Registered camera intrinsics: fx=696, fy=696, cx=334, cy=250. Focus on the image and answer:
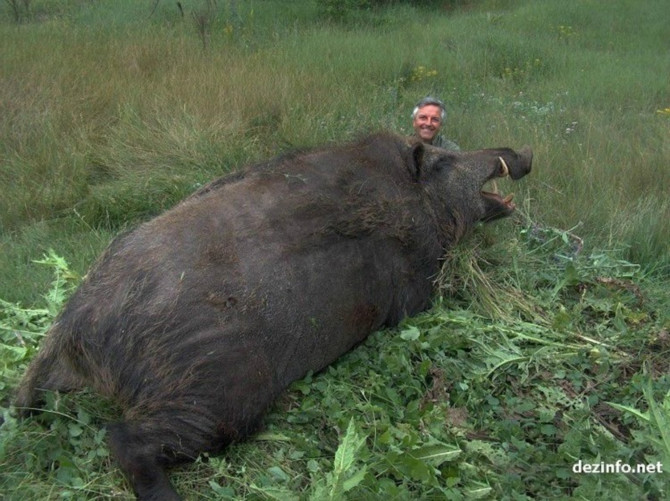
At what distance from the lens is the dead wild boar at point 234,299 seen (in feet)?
10.9

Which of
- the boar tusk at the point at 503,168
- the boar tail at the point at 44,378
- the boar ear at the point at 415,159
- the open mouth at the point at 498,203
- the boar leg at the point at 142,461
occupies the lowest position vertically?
the boar leg at the point at 142,461

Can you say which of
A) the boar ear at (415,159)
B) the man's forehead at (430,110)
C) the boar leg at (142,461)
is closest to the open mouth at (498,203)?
the boar ear at (415,159)

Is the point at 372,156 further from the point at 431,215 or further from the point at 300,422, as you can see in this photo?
the point at 300,422

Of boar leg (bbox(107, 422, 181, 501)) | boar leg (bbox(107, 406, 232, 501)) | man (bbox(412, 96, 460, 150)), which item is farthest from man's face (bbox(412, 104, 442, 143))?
boar leg (bbox(107, 422, 181, 501))

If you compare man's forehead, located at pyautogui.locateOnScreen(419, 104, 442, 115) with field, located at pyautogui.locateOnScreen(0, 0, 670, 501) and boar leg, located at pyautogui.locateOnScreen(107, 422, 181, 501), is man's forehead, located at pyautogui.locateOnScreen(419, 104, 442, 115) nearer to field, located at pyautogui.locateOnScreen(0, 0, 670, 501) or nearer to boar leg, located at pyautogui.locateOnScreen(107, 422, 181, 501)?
field, located at pyautogui.locateOnScreen(0, 0, 670, 501)

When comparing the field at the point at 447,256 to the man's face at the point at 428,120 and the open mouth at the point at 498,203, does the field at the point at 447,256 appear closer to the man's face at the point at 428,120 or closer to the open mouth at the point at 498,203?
the open mouth at the point at 498,203

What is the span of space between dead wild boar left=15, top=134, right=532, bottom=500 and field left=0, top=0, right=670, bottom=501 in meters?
0.16

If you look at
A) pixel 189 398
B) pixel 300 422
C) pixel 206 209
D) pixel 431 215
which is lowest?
pixel 300 422

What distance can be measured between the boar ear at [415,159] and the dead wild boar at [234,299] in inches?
4.8

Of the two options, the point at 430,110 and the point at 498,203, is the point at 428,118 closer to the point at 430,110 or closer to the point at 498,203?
the point at 430,110

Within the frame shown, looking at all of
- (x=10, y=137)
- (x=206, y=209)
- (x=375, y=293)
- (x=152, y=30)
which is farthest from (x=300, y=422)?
(x=152, y=30)

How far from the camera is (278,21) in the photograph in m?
13.2

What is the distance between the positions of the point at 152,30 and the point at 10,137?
435 cm

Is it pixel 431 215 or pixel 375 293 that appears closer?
pixel 375 293
